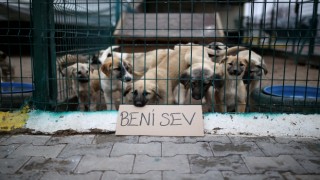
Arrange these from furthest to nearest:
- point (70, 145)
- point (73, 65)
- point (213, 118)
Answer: point (73, 65)
point (213, 118)
point (70, 145)

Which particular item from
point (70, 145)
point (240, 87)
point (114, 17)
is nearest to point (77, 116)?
point (70, 145)

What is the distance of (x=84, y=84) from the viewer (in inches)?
235

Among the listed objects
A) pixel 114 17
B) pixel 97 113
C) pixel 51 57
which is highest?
pixel 114 17

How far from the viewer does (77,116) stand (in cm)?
425

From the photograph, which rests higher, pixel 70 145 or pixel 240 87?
pixel 240 87

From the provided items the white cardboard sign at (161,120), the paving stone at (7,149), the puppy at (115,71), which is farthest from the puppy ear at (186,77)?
the paving stone at (7,149)

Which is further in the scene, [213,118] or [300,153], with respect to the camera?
[213,118]

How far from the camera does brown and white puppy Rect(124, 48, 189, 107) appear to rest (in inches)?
181

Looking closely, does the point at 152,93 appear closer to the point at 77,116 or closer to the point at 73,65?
the point at 77,116

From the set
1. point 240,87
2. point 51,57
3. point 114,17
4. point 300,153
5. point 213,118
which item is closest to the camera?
point 300,153

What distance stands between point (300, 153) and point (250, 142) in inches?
21.0

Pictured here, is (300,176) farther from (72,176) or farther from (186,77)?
(186,77)

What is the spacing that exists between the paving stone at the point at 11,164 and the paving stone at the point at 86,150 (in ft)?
1.18

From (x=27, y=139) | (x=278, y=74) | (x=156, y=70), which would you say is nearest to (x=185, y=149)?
(x=156, y=70)
